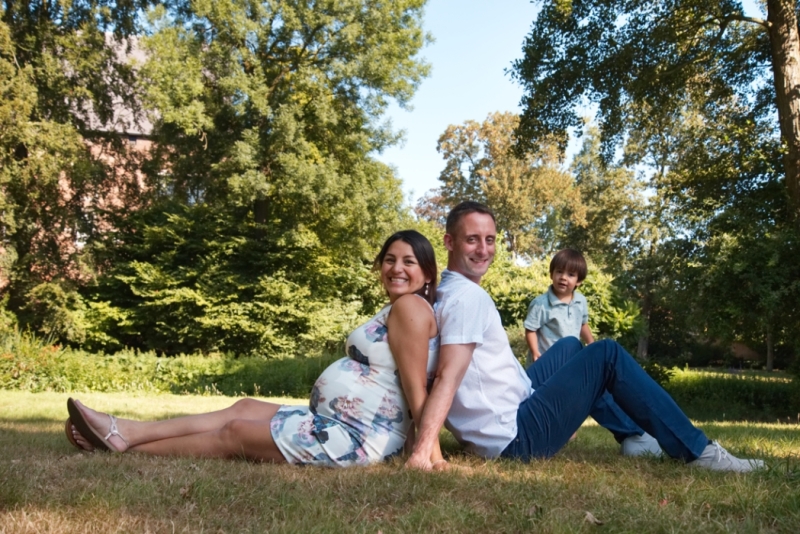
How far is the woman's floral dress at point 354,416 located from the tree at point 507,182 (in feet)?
125

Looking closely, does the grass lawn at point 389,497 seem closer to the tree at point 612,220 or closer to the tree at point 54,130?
the tree at point 54,130

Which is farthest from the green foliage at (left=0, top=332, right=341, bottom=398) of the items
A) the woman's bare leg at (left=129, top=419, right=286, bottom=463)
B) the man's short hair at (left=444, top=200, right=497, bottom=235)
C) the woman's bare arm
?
the woman's bare arm

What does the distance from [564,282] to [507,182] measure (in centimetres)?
3601

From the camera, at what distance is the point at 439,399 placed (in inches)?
138

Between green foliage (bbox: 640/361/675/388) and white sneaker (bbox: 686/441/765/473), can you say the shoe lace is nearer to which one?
white sneaker (bbox: 686/441/765/473)

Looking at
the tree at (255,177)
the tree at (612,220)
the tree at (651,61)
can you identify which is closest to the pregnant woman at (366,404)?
the tree at (651,61)

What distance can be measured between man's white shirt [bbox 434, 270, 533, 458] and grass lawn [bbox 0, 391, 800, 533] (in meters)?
0.21

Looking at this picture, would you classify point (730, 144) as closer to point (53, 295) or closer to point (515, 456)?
point (515, 456)

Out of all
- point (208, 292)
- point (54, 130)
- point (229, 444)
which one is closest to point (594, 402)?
point (229, 444)

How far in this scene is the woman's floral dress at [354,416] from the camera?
3.67m

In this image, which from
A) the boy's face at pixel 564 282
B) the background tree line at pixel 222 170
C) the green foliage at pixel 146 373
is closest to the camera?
the boy's face at pixel 564 282

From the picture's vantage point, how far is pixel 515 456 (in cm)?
391

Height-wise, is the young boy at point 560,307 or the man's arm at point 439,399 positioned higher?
the young boy at point 560,307

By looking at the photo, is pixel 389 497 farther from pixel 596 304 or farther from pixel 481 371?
pixel 596 304
